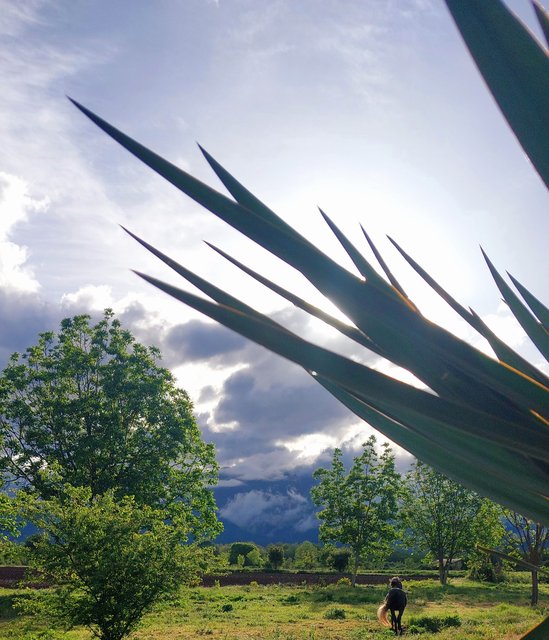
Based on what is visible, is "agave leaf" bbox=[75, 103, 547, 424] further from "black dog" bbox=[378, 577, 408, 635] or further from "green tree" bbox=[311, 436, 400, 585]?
"green tree" bbox=[311, 436, 400, 585]

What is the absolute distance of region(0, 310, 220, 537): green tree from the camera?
66.5 ft

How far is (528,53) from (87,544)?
34.3 feet

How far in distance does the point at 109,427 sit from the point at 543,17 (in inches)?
849

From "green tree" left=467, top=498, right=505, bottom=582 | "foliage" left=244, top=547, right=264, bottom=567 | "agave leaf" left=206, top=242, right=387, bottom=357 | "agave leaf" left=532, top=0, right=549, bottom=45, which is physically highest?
"agave leaf" left=532, top=0, right=549, bottom=45

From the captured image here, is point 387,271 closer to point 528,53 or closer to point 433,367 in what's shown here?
point 433,367

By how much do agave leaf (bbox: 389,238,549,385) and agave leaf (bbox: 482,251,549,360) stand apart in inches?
2.3

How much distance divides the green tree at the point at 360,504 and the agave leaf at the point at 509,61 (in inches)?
1342

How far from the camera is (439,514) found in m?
34.7

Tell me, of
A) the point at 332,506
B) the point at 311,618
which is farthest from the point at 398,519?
the point at 311,618

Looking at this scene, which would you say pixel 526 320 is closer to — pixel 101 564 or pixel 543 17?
pixel 543 17

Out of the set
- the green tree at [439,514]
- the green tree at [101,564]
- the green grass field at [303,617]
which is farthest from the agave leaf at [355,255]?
the green tree at [439,514]

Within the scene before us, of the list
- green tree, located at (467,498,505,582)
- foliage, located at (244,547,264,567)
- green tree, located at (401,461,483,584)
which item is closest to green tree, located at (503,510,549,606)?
green tree, located at (467,498,505,582)

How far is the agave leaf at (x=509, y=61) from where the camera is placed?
2.04 feet

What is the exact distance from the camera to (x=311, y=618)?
17.0 meters
